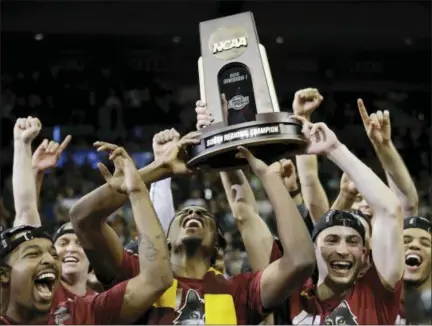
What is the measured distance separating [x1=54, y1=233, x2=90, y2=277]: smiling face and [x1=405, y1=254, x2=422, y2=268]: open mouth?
99 cm

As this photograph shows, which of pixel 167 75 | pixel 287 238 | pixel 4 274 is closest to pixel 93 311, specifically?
pixel 4 274

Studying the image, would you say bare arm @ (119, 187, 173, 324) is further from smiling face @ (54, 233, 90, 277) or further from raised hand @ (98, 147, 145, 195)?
smiling face @ (54, 233, 90, 277)

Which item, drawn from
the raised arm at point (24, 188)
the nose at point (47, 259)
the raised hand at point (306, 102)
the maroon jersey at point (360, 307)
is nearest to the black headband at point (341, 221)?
the maroon jersey at point (360, 307)

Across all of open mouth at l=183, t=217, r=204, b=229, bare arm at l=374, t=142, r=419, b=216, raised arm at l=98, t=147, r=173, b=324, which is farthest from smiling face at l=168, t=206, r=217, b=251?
bare arm at l=374, t=142, r=419, b=216

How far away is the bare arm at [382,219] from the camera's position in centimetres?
219

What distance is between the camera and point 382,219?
7.22 ft

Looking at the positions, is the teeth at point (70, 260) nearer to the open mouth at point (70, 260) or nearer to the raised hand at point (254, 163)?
the open mouth at point (70, 260)

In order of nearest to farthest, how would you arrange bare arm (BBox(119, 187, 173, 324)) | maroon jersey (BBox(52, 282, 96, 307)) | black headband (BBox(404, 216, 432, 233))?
bare arm (BBox(119, 187, 173, 324)) < maroon jersey (BBox(52, 282, 96, 307)) < black headband (BBox(404, 216, 432, 233))

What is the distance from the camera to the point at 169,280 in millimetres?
2039

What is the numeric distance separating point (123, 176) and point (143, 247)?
19cm

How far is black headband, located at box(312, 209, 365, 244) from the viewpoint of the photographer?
2.32m

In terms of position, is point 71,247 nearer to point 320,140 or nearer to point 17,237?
point 17,237

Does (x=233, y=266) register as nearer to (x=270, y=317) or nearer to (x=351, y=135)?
(x=351, y=135)

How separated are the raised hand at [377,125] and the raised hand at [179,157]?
1.79 ft
